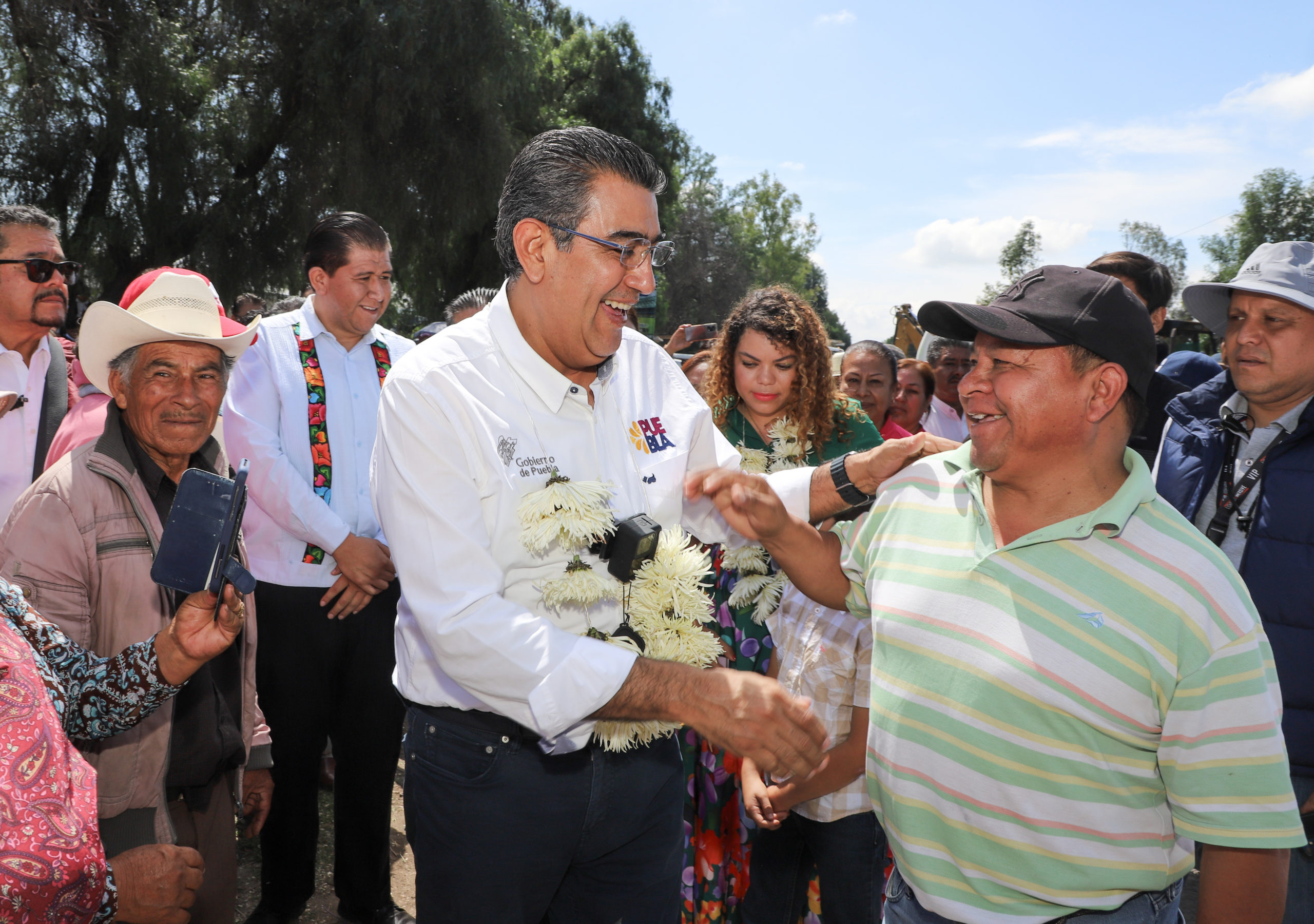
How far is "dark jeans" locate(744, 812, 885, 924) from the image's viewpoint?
10.0 feet

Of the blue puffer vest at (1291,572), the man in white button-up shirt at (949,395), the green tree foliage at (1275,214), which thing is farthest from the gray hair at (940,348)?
the green tree foliage at (1275,214)

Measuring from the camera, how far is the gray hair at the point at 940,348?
23.6 feet

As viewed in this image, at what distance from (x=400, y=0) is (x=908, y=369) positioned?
47.8ft

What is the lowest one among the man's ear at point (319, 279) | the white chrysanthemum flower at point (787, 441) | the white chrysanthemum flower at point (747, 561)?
the white chrysanthemum flower at point (747, 561)

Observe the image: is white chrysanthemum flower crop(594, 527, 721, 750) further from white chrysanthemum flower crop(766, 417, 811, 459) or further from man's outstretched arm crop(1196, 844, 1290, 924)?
white chrysanthemum flower crop(766, 417, 811, 459)

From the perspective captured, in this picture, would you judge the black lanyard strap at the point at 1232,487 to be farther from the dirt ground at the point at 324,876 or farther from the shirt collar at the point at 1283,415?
the dirt ground at the point at 324,876

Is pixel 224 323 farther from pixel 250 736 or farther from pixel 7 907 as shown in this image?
pixel 7 907

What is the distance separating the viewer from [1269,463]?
3.10 meters

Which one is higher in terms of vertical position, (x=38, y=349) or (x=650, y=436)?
(x=38, y=349)

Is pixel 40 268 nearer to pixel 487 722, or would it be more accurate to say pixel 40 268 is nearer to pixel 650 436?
pixel 650 436

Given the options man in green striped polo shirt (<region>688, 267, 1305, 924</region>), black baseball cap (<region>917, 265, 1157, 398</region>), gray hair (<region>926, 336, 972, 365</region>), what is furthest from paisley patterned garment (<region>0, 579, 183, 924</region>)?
gray hair (<region>926, 336, 972, 365</region>)

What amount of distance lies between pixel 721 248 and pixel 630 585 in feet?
147

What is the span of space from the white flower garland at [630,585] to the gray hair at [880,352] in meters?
3.78

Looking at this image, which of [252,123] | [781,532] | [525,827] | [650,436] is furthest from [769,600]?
[252,123]
